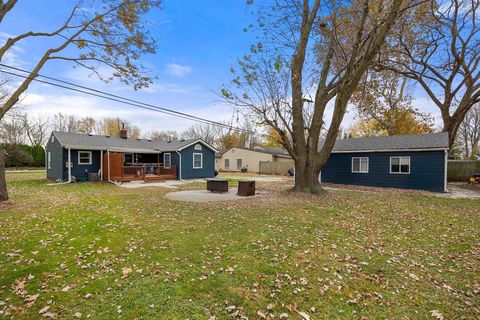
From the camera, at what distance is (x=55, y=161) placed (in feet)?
59.8

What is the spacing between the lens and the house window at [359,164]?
1719 centimetres

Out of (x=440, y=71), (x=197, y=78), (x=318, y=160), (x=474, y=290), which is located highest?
(x=440, y=71)

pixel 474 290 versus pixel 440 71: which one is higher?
pixel 440 71

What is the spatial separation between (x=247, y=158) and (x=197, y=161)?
44.3 ft

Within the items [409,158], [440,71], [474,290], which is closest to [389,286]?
[474,290]

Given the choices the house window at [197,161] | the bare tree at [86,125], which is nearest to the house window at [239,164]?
the house window at [197,161]

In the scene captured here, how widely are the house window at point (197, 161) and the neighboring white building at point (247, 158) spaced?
40.9 ft

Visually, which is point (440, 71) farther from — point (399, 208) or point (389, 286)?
point (389, 286)

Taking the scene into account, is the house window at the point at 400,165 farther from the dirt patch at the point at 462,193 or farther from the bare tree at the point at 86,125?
the bare tree at the point at 86,125

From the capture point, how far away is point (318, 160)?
12000 millimetres

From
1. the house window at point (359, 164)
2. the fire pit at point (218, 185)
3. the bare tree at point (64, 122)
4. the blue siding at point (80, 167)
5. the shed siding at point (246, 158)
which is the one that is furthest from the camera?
the bare tree at point (64, 122)

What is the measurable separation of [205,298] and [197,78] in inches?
577

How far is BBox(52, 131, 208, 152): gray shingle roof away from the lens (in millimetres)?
17609

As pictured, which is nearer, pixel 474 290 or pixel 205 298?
pixel 205 298
